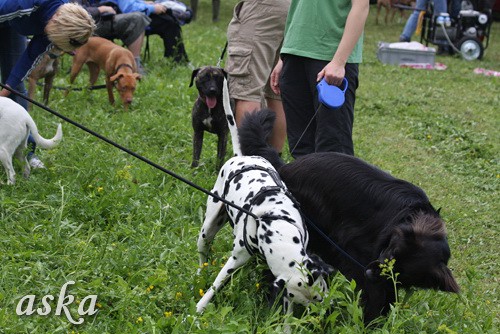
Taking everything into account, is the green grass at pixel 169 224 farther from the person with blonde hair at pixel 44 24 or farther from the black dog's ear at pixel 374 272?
the person with blonde hair at pixel 44 24

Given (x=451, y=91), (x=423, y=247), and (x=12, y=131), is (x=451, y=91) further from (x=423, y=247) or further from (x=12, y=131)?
(x=423, y=247)

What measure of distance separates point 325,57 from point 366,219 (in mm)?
1167

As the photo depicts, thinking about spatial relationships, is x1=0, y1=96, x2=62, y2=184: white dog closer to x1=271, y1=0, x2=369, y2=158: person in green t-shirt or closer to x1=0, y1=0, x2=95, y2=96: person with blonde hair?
x1=0, y1=0, x2=95, y2=96: person with blonde hair

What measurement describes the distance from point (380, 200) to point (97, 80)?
21.6 feet

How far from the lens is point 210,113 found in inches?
235

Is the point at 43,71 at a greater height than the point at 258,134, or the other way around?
the point at 258,134

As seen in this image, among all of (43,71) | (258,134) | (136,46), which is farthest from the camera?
(136,46)

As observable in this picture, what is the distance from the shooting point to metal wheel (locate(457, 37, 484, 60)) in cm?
1368

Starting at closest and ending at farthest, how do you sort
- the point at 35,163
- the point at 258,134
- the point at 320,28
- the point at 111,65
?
the point at 258,134
the point at 320,28
the point at 35,163
the point at 111,65

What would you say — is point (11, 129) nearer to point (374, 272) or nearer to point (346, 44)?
point (346, 44)

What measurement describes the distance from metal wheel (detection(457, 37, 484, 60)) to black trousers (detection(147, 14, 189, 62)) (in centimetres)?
576

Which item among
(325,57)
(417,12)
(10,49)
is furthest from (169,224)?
(417,12)

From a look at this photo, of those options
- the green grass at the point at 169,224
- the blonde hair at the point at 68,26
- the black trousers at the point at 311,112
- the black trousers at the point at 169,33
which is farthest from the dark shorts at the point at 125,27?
the black trousers at the point at 311,112

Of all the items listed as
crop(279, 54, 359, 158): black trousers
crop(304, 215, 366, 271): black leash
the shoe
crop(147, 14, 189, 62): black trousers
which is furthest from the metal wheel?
crop(304, 215, 366, 271): black leash
